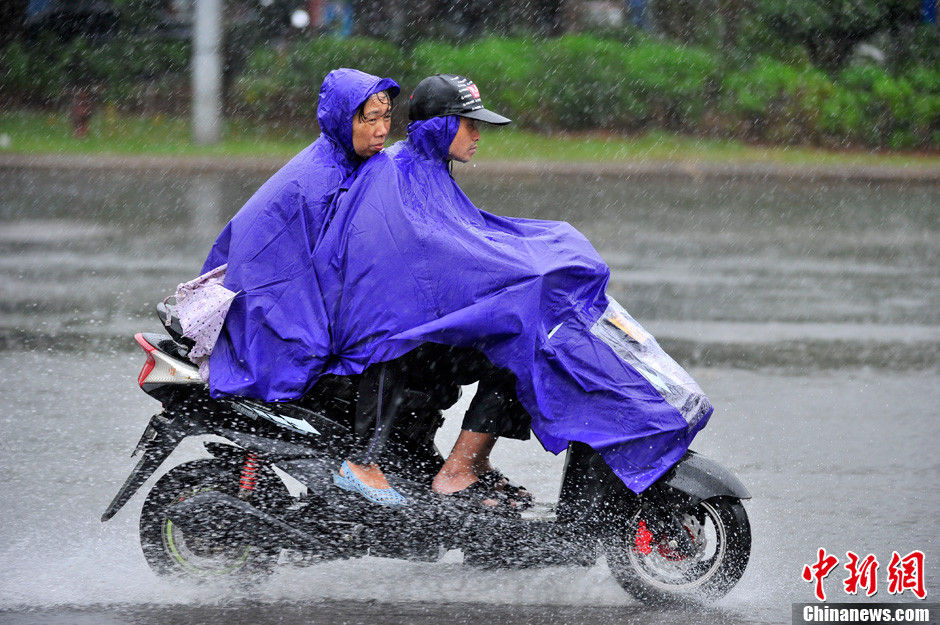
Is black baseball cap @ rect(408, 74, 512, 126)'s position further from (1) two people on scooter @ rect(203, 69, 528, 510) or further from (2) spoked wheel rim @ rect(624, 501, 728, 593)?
(2) spoked wheel rim @ rect(624, 501, 728, 593)

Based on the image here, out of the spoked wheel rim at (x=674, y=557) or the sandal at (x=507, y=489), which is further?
the sandal at (x=507, y=489)

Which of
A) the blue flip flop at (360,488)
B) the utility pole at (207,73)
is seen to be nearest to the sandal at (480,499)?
the blue flip flop at (360,488)

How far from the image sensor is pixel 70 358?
25.2 ft

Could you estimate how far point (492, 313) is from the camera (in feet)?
13.5

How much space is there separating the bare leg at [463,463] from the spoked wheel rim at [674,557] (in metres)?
0.59

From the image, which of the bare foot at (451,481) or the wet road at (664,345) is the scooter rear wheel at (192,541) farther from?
the bare foot at (451,481)

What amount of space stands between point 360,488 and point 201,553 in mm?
660

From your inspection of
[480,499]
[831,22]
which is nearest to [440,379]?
[480,499]

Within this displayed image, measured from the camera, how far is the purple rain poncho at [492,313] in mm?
4137

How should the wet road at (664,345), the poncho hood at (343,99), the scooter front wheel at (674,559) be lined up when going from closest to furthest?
the poncho hood at (343,99)
the scooter front wheel at (674,559)
the wet road at (664,345)

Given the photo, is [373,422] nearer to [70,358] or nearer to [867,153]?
[70,358]

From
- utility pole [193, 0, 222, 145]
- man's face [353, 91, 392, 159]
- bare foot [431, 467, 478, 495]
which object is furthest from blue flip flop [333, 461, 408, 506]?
utility pole [193, 0, 222, 145]

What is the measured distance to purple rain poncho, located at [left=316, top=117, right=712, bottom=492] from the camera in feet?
13.6

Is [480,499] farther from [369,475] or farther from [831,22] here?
[831,22]
